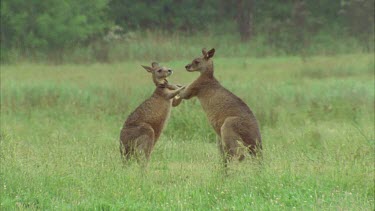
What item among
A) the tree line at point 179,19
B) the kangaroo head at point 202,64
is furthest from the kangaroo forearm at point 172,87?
the tree line at point 179,19

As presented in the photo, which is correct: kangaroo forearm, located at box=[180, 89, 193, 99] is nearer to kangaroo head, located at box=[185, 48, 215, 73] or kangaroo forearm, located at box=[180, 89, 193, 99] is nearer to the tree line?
kangaroo head, located at box=[185, 48, 215, 73]

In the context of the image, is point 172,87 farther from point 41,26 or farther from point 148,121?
point 41,26

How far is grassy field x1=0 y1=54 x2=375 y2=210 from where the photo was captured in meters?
8.40

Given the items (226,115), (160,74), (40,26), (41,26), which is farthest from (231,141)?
(40,26)

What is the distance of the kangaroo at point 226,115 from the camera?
373 inches

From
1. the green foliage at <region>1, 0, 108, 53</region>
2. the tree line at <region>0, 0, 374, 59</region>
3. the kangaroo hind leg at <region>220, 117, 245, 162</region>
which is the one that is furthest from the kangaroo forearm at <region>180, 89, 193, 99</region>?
the green foliage at <region>1, 0, 108, 53</region>

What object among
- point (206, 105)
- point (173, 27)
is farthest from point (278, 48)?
point (206, 105)

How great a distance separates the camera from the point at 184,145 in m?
12.0

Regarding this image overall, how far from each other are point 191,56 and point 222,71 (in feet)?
11.6

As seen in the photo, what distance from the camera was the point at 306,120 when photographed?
15.6 m

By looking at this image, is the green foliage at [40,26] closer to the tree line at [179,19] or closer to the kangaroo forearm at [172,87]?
the tree line at [179,19]

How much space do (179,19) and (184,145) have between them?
2308 cm

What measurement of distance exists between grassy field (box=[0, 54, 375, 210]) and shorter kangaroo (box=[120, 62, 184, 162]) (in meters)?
0.25

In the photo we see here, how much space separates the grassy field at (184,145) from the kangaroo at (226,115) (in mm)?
275
